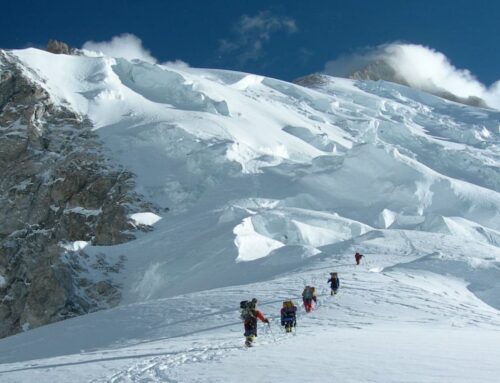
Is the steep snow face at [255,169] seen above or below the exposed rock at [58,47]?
below

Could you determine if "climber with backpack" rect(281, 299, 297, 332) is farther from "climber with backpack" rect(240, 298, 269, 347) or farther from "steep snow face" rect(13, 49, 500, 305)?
"steep snow face" rect(13, 49, 500, 305)

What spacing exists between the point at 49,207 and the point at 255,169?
2082cm

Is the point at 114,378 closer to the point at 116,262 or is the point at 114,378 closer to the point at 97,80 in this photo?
the point at 116,262

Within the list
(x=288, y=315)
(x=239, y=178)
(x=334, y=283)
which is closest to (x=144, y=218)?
(x=239, y=178)

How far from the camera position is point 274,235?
43.1 metres

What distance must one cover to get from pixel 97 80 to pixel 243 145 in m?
22.0

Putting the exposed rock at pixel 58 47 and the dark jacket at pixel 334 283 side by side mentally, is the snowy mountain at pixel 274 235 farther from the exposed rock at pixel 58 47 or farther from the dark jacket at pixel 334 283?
the exposed rock at pixel 58 47

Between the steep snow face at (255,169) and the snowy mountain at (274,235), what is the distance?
0.20 metres

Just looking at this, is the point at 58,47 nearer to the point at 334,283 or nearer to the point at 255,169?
the point at 255,169

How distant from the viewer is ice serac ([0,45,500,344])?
39.6m

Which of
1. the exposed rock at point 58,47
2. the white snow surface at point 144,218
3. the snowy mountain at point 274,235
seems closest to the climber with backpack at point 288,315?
the snowy mountain at point 274,235

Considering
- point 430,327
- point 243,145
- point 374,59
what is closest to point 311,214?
point 243,145

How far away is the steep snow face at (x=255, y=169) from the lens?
40.7 metres

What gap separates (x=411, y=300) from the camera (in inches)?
896
